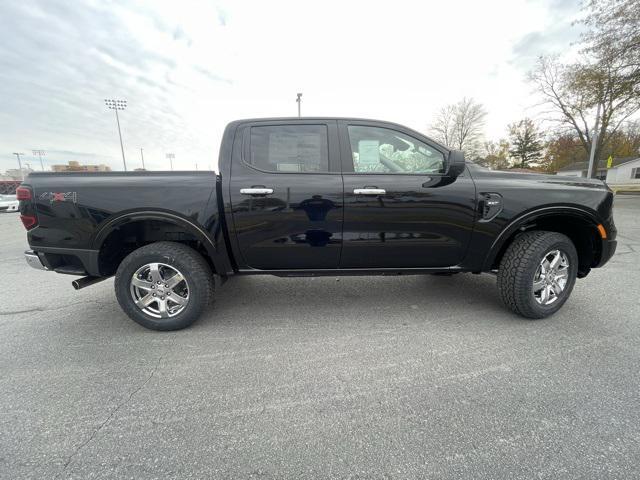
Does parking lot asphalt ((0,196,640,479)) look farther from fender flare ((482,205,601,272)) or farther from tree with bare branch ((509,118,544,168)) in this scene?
tree with bare branch ((509,118,544,168))

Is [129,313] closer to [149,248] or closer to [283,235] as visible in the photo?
[149,248]

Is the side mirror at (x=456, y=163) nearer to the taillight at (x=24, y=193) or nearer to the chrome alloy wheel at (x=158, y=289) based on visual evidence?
the chrome alloy wheel at (x=158, y=289)

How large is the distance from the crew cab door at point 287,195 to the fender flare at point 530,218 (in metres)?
1.53

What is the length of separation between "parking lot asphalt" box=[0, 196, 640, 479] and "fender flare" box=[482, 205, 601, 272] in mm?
710

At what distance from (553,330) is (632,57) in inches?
726

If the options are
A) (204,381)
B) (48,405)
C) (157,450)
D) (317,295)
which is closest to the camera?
(157,450)

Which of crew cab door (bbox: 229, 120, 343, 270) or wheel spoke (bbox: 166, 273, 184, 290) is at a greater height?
crew cab door (bbox: 229, 120, 343, 270)

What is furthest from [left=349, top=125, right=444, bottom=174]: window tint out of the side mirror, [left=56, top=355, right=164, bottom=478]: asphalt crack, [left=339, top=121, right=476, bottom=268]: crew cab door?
[left=56, top=355, right=164, bottom=478]: asphalt crack

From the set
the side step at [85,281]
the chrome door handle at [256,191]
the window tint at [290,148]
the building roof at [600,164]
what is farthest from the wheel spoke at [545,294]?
the building roof at [600,164]

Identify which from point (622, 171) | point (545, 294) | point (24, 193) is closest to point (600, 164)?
point (622, 171)

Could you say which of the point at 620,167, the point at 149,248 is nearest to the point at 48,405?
the point at 149,248

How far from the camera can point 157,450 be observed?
1556 mm

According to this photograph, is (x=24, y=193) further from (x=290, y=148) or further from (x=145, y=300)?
(x=290, y=148)

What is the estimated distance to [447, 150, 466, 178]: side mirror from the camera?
8.39ft
